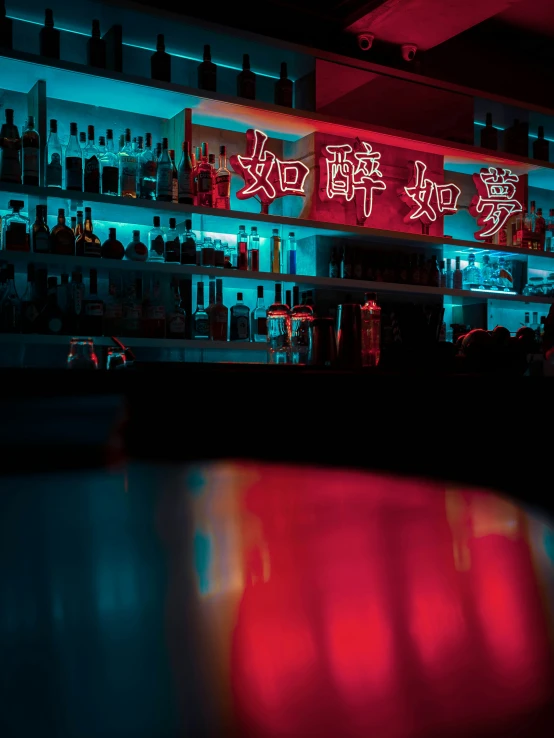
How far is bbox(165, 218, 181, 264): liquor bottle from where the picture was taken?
3352mm

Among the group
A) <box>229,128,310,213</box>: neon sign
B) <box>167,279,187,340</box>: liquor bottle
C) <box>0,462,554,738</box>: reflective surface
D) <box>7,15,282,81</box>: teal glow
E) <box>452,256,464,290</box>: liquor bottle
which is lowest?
<box>0,462,554,738</box>: reflective surface

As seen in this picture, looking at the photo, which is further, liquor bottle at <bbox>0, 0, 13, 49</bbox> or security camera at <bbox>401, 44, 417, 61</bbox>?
security camera at <bbox>401, 44, 417, 61</bbox>

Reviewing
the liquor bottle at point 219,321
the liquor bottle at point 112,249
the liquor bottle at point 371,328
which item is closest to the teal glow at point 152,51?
the liquor bottle at point 112,249

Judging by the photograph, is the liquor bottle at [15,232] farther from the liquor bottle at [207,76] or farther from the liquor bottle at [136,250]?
the liquor bottle at [207,76]

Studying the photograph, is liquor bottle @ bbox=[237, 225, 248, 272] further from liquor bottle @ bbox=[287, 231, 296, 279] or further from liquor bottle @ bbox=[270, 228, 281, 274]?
liquor bottle @ bbox=[287, 231, 296, 279]

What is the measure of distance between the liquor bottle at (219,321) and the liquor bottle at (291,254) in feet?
1.34

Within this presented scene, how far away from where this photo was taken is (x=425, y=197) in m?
4.14

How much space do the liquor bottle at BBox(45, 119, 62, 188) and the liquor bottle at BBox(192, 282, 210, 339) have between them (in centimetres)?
75

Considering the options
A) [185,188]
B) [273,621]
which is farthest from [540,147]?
[273,621]

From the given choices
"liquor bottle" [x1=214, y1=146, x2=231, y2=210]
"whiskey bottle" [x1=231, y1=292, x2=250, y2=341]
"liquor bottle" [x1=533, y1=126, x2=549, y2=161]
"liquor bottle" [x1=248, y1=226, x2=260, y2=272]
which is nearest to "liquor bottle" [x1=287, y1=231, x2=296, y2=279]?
"liquor bottle" [x1=248, y1=226, x2=260, y2=272]

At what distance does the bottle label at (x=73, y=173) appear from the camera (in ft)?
10.2

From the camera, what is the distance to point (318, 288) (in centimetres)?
388

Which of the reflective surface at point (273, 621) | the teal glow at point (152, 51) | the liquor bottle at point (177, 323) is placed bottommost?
the reflective surface at point (273, 621)

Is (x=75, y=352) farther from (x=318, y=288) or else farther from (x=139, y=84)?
(x=318, y=288)
